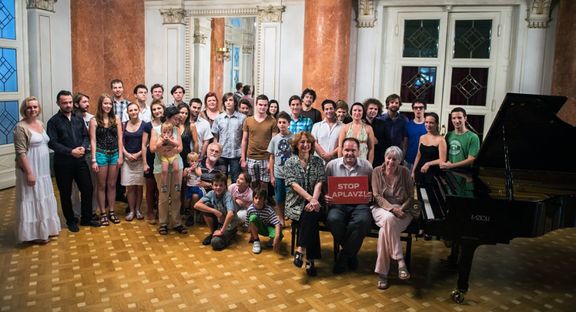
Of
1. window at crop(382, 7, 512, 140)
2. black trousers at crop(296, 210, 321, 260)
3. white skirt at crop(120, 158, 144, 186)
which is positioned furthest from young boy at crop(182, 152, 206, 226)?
window at crop(382, 7, 512, 140)

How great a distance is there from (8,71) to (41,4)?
46.0 inches

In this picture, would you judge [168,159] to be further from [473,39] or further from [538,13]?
[538,13]

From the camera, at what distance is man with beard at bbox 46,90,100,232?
190 inches

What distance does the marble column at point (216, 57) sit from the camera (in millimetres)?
11031

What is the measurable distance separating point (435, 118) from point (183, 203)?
305cm

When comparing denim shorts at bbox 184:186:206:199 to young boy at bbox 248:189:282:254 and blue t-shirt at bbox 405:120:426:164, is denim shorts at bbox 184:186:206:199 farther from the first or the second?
blue t-shirt at bbox 405:120:426:164

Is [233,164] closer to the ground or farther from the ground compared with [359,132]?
closer to the ground

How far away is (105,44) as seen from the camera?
8305mm

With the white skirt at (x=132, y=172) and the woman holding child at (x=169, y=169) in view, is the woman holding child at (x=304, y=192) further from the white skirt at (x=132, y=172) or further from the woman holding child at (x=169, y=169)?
the white skirt at (x=132, y=172)

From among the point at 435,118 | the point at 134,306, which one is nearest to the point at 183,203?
the point at 134,306

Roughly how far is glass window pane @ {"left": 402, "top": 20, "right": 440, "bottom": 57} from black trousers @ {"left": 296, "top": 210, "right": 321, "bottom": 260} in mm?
4751

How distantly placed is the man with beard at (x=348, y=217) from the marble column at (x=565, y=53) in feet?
13.7

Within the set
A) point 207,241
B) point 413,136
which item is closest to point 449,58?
point 413,136

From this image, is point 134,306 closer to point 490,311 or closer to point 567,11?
point 490,311
